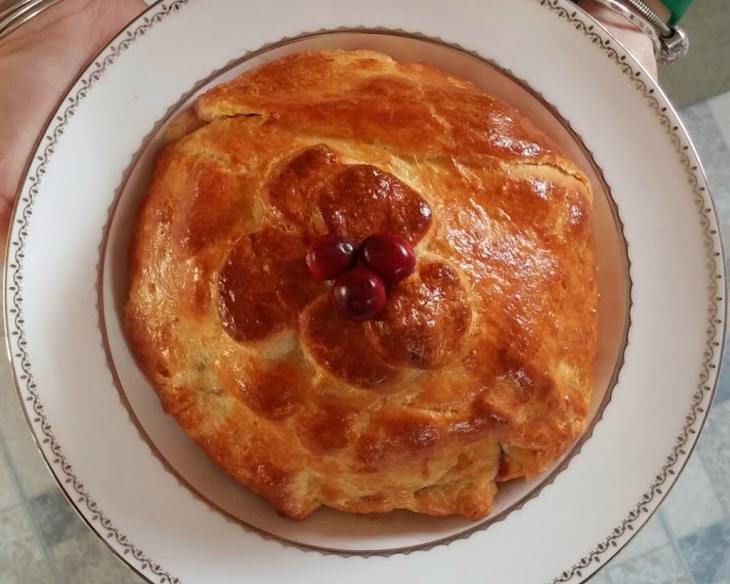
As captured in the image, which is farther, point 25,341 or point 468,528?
point 468,528

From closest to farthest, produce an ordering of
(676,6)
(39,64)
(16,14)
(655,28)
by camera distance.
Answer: (16,14)
(655,28)
(39,64)
(676,6)

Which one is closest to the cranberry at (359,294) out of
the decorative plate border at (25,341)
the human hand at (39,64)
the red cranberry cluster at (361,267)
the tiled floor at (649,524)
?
the red cranberry cluster at (361,267)

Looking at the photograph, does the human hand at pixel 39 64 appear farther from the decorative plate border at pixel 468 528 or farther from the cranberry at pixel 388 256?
the cranberry at pixel 388 256

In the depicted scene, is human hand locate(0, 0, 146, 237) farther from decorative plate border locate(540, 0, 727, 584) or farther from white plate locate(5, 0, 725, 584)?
decorative plate border locate(540, 0, 727, 584)

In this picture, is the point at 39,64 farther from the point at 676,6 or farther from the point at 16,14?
the point at 676,6

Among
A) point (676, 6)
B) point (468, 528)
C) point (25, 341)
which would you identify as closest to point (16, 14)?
point (25, 341)
